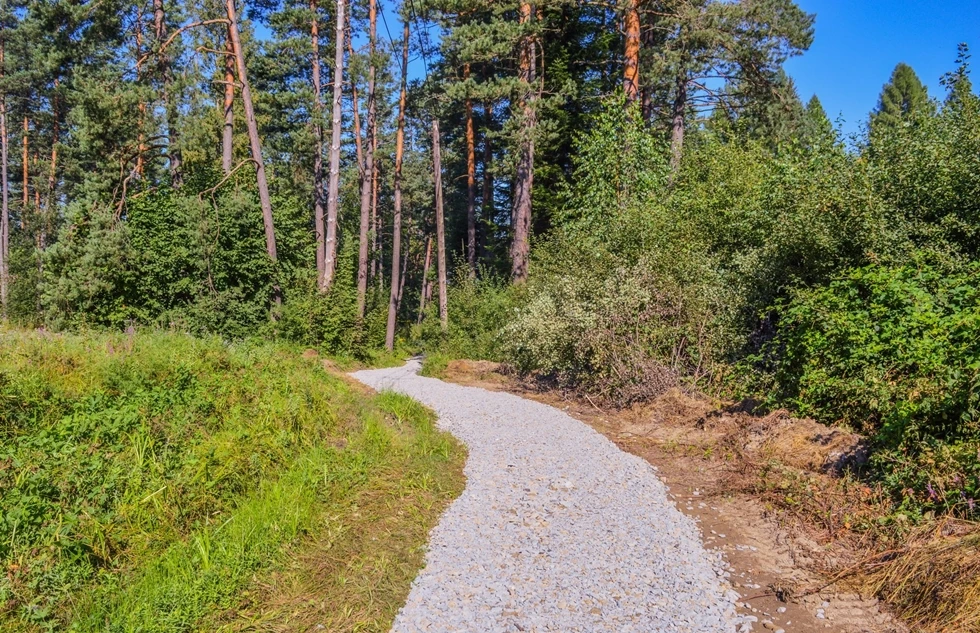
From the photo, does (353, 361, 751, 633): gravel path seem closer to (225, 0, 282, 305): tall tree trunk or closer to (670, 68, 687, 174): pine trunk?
(225, 0, 282, 305): tall tree trunk

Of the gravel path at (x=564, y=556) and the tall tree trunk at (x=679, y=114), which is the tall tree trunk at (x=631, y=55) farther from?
the gravel path at (x=564, y=556)

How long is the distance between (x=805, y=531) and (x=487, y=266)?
22.6m

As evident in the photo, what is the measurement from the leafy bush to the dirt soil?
1.66ft

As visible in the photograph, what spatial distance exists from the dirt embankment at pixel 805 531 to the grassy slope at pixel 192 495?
283 cm

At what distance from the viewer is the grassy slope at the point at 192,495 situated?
146 inches

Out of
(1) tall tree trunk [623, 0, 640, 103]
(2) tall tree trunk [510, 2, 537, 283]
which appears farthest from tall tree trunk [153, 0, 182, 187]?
(1) tall tree trunk [623, 0, 640, 103]

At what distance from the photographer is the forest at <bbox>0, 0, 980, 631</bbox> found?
4996 millimetres

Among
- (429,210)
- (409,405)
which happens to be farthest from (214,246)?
(429,210)

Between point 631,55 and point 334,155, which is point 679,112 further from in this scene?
point 334,155

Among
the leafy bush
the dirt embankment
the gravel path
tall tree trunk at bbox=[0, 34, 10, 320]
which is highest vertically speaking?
tall tree trunk at bbox=[0, 34, 10, 320]

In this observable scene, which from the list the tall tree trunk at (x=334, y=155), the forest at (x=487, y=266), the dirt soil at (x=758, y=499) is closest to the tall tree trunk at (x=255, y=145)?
the forest at (x=487, y=266)

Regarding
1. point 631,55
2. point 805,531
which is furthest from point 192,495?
point 631,55

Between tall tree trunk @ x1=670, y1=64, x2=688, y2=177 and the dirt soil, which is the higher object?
tall tree trunk @ x1=670, y1=64, x2=688, y2=177

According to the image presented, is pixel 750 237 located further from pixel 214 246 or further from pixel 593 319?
pixel 214 246
